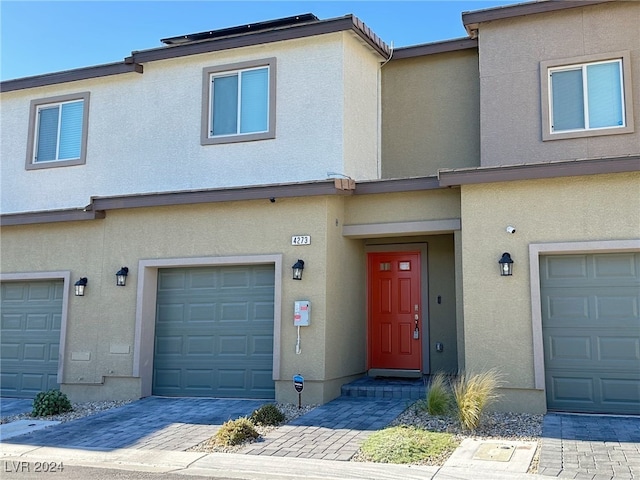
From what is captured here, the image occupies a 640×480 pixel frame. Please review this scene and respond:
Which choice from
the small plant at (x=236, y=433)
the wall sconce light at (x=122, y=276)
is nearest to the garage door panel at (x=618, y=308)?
the small plant at (x=236, y=433)

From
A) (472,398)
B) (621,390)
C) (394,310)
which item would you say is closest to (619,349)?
(621,390)

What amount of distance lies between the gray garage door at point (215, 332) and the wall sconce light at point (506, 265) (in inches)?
160

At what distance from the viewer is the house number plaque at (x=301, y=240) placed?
10922 mm

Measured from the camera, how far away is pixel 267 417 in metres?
9.27

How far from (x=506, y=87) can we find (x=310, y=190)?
155 inches

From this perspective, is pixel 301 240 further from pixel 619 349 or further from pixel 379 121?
pixel 619 349

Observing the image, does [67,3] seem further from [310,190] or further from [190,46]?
[310,190]

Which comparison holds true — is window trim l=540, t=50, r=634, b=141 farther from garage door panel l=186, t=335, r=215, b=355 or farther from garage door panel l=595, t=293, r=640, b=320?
garage door panel l=186, t=335, r=215, b=355

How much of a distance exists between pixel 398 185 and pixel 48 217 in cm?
709

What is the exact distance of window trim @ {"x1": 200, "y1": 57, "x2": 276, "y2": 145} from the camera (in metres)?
11.9

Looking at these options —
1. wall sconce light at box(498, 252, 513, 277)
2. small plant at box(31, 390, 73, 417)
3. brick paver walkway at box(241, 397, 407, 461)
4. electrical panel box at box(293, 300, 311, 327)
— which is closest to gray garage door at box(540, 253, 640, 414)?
wall sconce light at box(498, 252, 513, 277)

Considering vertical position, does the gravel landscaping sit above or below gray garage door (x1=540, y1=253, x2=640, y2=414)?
below

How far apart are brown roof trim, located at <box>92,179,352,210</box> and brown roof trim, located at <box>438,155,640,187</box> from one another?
6.59 feet

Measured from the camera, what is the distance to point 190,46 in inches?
489
